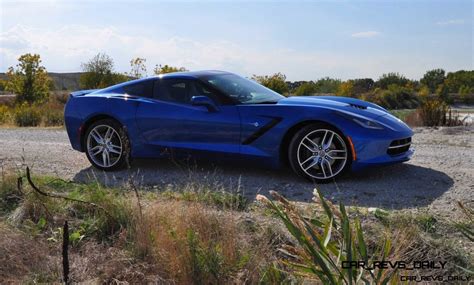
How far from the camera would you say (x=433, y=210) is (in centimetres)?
452

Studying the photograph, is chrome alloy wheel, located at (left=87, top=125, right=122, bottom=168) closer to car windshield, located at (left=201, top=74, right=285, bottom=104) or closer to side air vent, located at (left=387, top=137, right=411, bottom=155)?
car windshield, located at (left=201, top=74, right=285, bottom=104)

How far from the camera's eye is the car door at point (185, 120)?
590 cm

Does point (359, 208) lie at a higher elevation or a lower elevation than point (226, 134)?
lower

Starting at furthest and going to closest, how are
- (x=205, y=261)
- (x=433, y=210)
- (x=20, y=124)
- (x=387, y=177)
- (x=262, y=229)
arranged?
(x=20, y=124), (x=387, y=177), (x=433, y=210), (x=262, y=229), (x=205, y=261)

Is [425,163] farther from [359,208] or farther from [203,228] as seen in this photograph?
[203,228]

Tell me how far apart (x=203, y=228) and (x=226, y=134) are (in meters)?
2.19

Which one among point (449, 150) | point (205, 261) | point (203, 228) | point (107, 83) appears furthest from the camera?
point (107, 83)

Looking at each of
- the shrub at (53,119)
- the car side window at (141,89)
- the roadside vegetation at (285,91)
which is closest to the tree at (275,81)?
the roadside vegetation at (285,91)

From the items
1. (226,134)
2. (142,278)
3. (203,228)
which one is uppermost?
(226,134)

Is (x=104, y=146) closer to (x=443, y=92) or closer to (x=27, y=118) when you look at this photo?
(x=27, y=118)

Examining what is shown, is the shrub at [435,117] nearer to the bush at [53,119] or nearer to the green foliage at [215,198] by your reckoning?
the green foliage at [215,198]

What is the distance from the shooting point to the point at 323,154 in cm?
548

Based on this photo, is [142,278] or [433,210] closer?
[142,278]

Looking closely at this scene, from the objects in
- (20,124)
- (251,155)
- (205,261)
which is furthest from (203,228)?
(20,124)
